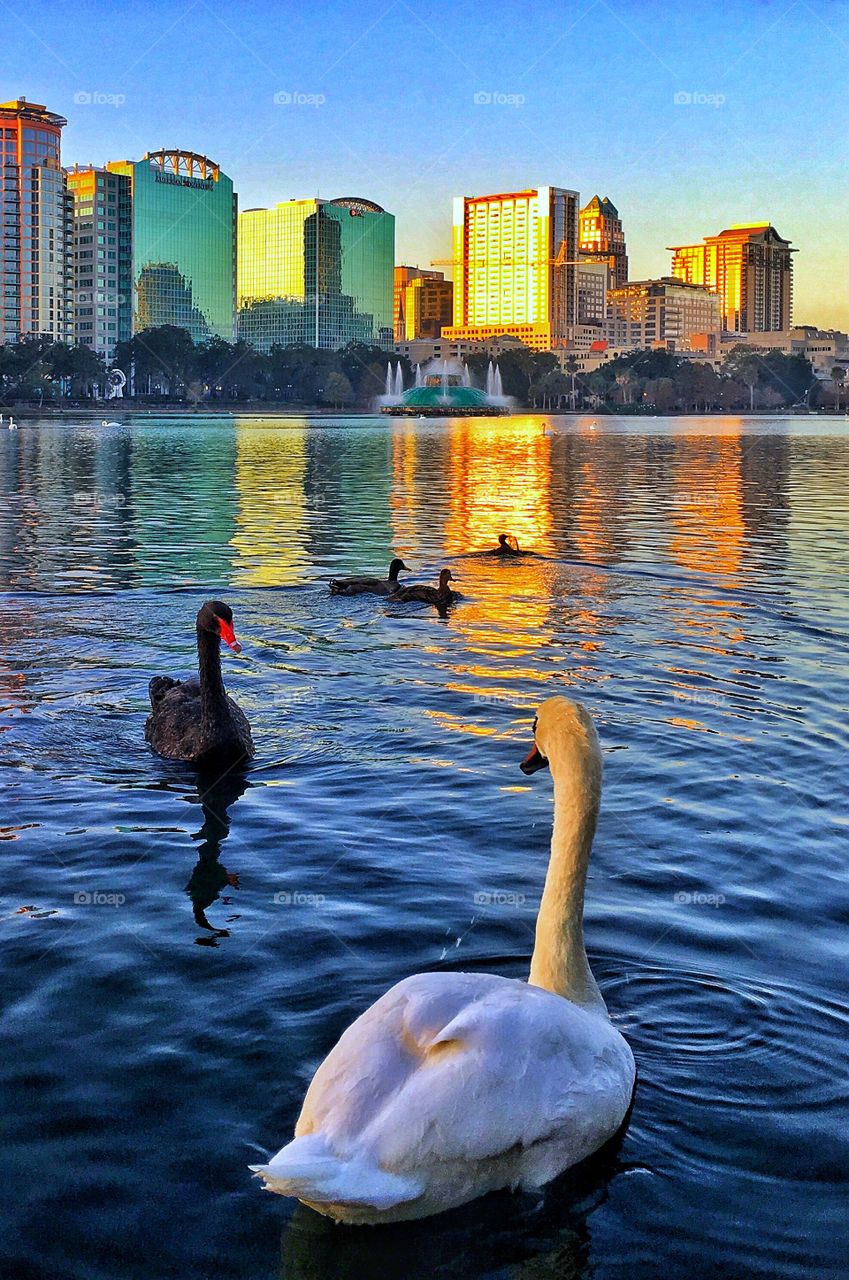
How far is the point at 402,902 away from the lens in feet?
A: 26.1

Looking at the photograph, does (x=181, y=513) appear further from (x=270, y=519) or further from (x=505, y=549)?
(x=505, y=549)

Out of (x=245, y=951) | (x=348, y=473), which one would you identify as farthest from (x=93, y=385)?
(x=245, y=951)

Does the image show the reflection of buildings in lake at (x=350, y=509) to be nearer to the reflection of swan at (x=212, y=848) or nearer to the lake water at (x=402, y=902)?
the lake water at (x=402, y=902)

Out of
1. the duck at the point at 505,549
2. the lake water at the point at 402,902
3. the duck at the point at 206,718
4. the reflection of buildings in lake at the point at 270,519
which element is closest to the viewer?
the lake water at the point at 402,902

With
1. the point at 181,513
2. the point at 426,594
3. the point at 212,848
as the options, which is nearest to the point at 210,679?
the point at 212,848

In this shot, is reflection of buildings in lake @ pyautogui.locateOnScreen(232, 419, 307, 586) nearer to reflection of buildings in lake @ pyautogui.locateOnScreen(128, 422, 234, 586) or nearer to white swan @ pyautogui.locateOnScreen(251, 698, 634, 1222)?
reflection of buildings in lake @ pyautogui.locateOnScreen(128, 422, 234, 586)

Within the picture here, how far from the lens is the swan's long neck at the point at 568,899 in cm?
544

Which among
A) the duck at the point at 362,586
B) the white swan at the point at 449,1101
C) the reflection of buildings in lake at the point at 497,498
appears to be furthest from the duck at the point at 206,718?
the reflection of buildings in lake at the point at 497,498

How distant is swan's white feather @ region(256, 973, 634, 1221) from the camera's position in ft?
14.4

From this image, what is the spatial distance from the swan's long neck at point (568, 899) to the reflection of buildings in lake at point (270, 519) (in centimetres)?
1585

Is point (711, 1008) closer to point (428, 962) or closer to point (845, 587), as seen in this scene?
point (428, 962)

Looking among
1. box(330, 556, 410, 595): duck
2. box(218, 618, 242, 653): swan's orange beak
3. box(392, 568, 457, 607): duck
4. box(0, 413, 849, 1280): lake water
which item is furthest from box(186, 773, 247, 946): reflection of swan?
box(330, 556, 410, 595): duck

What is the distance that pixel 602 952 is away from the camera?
723 centimetres

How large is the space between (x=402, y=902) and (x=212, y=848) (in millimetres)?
1588
